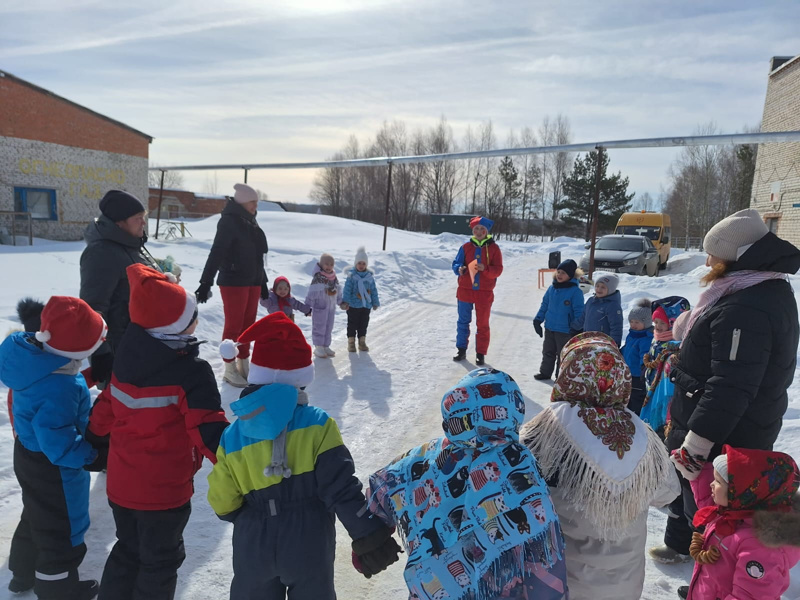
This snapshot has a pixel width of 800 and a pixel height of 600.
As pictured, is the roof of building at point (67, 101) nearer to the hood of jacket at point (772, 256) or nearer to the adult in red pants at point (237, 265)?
the adult in red pants at point (237, 265)

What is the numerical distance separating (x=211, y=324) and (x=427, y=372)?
3.15m


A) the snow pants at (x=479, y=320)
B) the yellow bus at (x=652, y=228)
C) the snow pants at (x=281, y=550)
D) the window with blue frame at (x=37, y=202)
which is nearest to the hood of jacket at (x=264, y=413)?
the snow pants at (x=281, y=550)

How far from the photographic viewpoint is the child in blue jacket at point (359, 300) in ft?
22.0

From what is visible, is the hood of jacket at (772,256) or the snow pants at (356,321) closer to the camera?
the hood of jacket at (772,256)

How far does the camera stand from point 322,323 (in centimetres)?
645

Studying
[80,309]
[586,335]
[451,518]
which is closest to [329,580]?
[451,518]

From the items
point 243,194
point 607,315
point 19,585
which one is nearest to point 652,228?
point 607,315

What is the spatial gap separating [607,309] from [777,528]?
10.8 feet

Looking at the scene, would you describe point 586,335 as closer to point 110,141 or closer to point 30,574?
point 30,574

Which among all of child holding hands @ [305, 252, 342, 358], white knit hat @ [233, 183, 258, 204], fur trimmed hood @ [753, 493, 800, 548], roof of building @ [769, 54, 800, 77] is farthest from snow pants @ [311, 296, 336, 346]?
roof of building @ [769, 54, 800, 77]

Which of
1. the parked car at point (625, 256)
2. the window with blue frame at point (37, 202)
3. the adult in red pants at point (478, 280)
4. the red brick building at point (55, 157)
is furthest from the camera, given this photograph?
the window with blue frame at point (37, 202)

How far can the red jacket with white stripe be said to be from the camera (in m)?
2.12

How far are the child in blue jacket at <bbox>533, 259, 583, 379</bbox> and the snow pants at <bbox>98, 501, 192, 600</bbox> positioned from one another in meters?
4.36

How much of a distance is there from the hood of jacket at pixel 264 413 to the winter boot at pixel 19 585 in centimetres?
159
